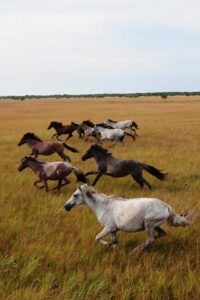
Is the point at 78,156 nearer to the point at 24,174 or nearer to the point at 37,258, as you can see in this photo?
the point at 24,174

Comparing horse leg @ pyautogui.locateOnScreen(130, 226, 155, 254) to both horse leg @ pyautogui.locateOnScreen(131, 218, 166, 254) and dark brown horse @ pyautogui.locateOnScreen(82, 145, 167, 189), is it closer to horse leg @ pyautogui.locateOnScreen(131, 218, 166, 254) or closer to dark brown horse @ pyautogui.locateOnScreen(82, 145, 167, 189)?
horse leg @ pyautogui.locateOnScreen(131, 218, 166, 254)

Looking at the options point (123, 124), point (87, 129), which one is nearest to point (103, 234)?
point (87, 129)

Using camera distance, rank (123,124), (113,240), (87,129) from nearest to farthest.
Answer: (113,240) < (87,129) < (123,124)

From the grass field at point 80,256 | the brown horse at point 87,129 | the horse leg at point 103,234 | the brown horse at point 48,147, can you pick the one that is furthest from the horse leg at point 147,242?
the brown horse at point 87,129

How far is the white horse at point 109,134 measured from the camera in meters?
21.6

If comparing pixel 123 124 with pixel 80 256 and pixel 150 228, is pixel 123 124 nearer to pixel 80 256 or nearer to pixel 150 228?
pixel 150 228

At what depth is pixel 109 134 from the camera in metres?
21.8

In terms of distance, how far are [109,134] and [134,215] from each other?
1512 cm

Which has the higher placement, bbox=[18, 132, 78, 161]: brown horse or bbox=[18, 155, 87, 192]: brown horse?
bbox=[18, 155, 87, 192]: brown horse

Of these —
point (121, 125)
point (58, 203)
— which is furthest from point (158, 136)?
point (58, 203)

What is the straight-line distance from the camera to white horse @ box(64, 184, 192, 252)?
676cm

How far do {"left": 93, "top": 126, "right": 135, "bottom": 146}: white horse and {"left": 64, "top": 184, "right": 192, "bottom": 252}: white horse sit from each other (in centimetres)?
1409

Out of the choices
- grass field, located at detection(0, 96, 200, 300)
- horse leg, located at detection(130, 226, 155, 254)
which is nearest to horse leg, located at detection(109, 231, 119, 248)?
grass field, located at detection(0, 96, 200, 300)

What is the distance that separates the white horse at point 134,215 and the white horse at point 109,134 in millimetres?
14088
